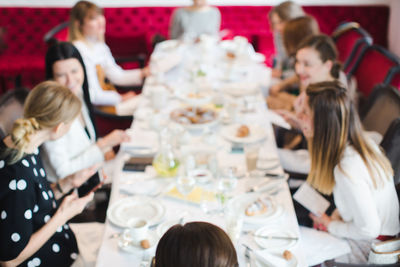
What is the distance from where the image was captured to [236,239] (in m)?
1.50

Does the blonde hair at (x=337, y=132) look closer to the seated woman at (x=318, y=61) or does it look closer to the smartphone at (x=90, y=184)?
the seated woman at (x=318, y=61)

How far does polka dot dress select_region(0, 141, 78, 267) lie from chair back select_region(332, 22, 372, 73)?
2.69m

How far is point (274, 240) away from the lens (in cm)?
151

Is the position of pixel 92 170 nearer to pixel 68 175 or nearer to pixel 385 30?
pixel 68 175

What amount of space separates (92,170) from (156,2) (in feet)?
11.9

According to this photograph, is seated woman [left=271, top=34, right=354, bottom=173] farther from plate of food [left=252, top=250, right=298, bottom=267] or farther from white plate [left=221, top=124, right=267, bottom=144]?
A: plate of food [left=252, top=250, right=298, bottom=267]

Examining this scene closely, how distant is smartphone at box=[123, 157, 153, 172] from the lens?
1.95 m

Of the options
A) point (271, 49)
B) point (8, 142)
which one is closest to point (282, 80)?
point (271, 49)

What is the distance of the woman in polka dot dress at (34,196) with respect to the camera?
4.62 feet

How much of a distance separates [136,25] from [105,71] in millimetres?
1823

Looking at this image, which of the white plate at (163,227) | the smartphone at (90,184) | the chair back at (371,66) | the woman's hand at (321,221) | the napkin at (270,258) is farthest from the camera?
the chair back at (371,66)

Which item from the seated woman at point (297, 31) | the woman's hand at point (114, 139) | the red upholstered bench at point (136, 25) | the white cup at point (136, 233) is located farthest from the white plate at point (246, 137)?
the red upholstered bench at point (136, 25)

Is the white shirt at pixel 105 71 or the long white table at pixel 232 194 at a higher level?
the white shirt at pixel 105 71

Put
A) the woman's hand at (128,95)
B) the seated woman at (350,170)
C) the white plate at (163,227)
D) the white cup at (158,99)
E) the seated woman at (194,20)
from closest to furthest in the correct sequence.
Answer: the white plate at (163,227)
the seated woman at (350,170)
the white cup at (158,99)
the woman's hand at (128,95)
the seated woman at (194,20)
